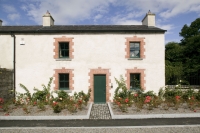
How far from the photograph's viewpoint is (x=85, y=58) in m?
11.7

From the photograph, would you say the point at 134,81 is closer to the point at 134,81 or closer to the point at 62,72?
the point at 134,81

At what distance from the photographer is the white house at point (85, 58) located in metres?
11.6

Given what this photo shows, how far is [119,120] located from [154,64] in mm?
6380

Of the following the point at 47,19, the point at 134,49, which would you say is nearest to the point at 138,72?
the point at 134,49

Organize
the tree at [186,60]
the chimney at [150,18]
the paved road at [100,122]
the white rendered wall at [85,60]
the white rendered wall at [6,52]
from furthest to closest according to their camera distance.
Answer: the tree at [186,60] → the chimney at [150,18] → the white rendered wall at [6,52] → the white rendered wall at [85,60] → the paved road at [100,122]

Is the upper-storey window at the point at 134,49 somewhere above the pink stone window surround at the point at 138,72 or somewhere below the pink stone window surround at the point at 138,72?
above

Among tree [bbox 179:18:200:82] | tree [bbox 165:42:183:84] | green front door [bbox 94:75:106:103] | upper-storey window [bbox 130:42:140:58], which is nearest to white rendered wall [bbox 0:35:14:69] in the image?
green front door [bbox 94:75:106:103]

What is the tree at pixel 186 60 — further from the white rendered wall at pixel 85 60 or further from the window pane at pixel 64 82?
the window pane at pixel 64 82

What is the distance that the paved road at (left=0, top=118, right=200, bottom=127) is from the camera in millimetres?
6875

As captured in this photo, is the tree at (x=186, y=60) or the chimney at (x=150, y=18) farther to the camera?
the tree at (x=186, y=60)

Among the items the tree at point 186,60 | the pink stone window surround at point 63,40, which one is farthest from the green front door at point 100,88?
the tree at point 186,60

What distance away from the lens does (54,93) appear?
38.0ft

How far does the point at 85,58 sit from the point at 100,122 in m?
5.88

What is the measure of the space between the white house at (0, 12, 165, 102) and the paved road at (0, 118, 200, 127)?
14.0 ft
